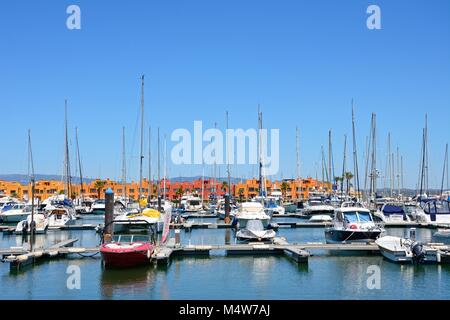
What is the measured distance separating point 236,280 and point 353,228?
44.2 feet

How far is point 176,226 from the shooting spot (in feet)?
209

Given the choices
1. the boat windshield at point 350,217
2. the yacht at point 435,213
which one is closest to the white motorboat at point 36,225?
the boat windshield at point 350,217

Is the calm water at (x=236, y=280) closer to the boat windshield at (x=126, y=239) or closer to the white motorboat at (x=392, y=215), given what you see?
the boat windshield at (x=126, y=239)

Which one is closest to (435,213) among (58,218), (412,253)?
(412,253)

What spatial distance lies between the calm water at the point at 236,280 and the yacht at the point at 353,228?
2598 mm

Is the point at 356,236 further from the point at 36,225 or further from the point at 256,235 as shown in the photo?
the point at 36,225

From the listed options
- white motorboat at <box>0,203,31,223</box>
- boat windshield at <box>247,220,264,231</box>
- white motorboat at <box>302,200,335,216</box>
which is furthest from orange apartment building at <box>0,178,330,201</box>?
boat windshield at <box>247,220,264,231</box>

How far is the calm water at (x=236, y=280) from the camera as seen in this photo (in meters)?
26.6

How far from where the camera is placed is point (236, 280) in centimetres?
3020

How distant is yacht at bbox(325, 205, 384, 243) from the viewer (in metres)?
40.1

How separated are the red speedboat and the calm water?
49 cm

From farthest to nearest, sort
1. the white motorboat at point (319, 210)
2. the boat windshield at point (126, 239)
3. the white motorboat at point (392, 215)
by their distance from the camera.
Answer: the white motorboat at point (319, 210)
the white motorboat at point (392, 215)
the boat windshield at point (126, 239)

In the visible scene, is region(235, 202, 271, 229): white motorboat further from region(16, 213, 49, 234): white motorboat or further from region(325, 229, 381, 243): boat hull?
region(16, 213, 49, 234): white motorboat
